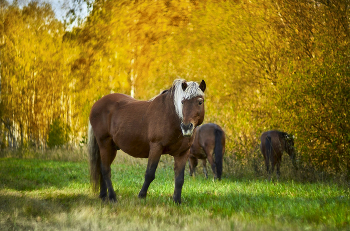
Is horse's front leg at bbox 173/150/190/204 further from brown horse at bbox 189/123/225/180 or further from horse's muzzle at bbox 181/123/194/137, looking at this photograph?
brown horse at bbox 189/123/225/180

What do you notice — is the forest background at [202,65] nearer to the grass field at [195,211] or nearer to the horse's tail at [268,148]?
the horse's tail at [268,148]

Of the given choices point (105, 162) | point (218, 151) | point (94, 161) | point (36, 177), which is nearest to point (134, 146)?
point (105, 162)

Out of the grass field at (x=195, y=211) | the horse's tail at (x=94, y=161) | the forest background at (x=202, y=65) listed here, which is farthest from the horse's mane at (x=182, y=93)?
the forest background at (x=202, y=65)

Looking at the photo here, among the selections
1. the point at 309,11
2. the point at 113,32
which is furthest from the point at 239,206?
the point at 113,32

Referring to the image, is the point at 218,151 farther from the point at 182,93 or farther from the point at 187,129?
the point at 187,129

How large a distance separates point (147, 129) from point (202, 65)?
7472 mm

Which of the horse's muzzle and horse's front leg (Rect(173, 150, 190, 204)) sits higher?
the horse's muzzle

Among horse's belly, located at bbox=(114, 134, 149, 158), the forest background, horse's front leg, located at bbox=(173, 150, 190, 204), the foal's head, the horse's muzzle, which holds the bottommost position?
horse's front leg, located at bbox=(173, 150, 190, 204)

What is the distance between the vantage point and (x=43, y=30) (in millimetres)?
18141

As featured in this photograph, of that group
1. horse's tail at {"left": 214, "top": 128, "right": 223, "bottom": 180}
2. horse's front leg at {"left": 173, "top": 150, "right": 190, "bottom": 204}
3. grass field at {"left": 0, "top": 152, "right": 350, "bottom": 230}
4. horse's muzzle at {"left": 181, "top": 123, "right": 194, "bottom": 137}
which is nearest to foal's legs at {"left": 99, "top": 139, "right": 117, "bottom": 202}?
grass field at {"left": 0, "top": 152, "right": 350, "bottom": 230}

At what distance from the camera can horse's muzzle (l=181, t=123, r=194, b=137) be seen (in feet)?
16.7

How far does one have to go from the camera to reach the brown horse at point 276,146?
362 inches

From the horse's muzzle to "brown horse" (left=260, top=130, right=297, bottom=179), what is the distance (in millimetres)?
4524

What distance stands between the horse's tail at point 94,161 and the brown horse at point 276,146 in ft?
13.7
